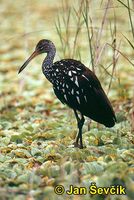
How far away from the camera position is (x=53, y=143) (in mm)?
6230

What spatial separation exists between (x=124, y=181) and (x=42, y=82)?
5101mm

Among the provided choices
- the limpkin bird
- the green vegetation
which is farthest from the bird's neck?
the green vegetation

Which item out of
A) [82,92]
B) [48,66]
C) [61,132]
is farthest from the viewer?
[61,132]

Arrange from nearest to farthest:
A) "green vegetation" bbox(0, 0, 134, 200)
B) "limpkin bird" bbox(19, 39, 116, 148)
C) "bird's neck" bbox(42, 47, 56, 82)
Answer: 1. "green vegetation" bbox(0, 0, 134, 200)
2. "limpkin bird" bbox(19, 39, 116, 148)
3. "bird's neck" bbox(42, 47, 56, 82)

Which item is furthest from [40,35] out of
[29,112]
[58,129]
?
[58,129]

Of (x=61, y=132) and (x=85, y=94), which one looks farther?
(x=61, y=132)

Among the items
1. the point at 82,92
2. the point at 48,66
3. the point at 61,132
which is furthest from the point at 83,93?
the point at 61,132

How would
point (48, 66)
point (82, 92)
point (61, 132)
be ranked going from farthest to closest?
point (61, 132)
point (48, 66)
point (82, 92)

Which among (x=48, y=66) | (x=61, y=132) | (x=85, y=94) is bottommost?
(x=61, y=132)

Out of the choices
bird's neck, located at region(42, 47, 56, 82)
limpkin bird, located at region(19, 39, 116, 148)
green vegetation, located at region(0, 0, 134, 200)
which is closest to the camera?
green vegetation, located at region(0, 0, 134, 200)

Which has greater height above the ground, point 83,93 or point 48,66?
point 48,66

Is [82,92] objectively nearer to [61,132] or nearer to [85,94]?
A: [85,94]

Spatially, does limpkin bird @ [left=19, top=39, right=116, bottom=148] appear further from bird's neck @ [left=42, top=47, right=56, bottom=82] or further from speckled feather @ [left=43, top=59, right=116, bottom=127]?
bird's neck @ [left=42, top=47, right=56, bottom=82]

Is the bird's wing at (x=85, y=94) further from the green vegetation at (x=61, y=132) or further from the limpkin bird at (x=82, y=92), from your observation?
the green vegetation at (x=61, y=132)
